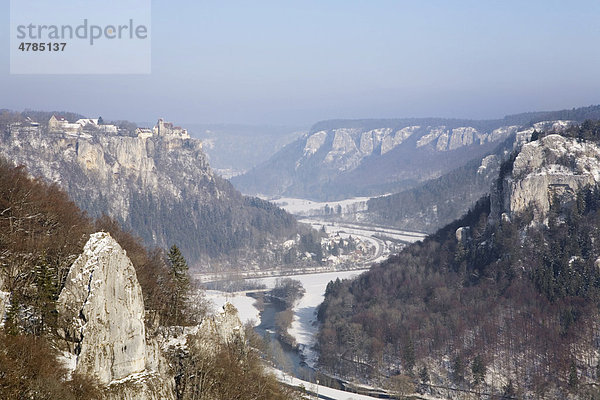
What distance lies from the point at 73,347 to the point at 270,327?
47.5 meters

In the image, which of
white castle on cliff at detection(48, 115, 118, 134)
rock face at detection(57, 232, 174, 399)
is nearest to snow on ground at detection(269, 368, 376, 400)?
rock face at detection(57, 232, 174, 399)

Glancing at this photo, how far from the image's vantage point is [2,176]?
33.2 m

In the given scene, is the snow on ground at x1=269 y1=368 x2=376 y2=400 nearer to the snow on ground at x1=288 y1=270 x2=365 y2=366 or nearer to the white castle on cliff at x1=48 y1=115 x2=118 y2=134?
the snow on ground at x1=288 y1=270 x2=365 y2=366

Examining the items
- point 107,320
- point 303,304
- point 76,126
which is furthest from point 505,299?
point 76,126

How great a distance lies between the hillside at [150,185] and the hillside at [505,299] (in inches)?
2135

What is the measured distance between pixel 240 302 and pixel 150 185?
2135 inches

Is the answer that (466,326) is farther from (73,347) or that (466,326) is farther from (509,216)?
(73,347)

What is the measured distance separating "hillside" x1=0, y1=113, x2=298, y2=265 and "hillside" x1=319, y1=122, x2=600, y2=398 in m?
54.2

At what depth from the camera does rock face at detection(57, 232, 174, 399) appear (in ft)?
72.7

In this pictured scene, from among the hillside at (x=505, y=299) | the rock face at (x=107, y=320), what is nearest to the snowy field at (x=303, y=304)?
the hillside at (x=505, y=299)

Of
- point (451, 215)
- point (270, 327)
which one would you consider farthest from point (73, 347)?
point (451, 215)

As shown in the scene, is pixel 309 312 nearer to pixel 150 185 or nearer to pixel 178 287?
pixel 178 287

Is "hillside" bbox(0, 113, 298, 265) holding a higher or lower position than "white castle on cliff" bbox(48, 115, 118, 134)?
lower

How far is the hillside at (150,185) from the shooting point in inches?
4461
